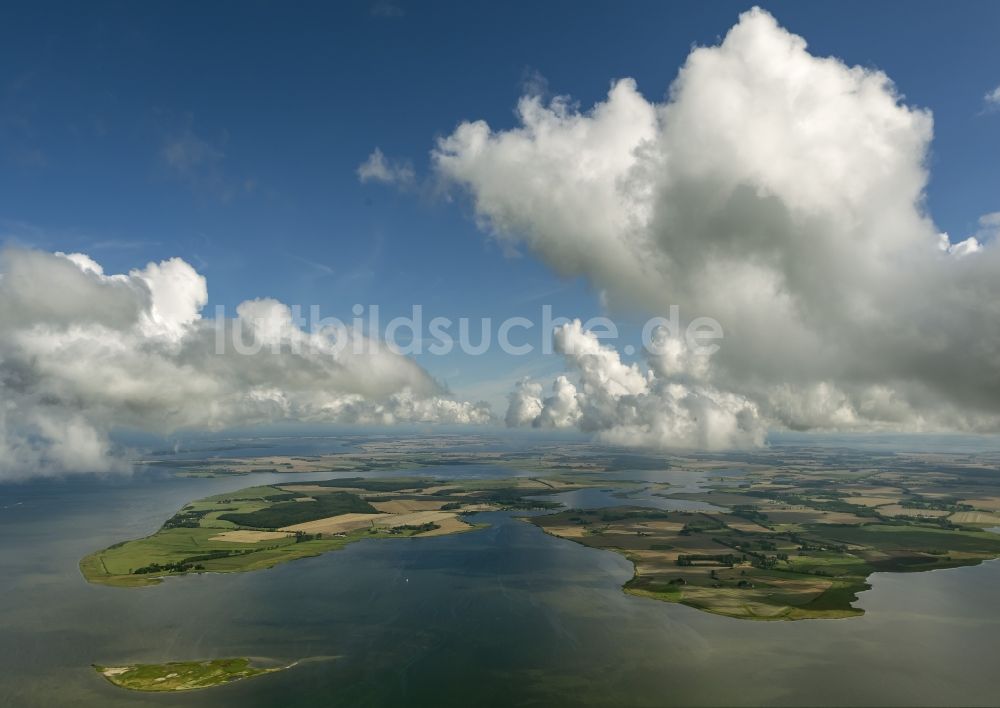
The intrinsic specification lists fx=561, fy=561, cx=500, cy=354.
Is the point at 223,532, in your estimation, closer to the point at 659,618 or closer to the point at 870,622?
the point at 659,618

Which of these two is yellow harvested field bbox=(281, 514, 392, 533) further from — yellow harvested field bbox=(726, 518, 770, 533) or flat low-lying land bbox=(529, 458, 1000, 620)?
yellow harvested field bbox=(726, 518, 770, 533)

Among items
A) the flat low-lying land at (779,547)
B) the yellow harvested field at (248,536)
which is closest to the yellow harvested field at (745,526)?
the flat low-lying land at (779,547)

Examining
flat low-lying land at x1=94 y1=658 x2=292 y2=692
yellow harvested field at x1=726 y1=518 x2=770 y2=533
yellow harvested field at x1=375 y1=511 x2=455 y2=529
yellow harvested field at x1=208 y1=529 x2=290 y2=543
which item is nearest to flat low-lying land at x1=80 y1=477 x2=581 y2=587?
yellow harvested field at x1=208 y1=529 x2=290 y2=543

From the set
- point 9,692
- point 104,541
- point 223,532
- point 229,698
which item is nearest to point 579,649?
point 229,698

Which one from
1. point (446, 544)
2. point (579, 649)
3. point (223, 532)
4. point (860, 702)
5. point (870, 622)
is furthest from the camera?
point (223, 532)

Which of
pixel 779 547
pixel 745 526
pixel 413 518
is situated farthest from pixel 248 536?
pixel 745 526

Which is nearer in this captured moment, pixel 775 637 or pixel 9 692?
pixel 9 692

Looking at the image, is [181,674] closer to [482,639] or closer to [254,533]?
[482,639]
